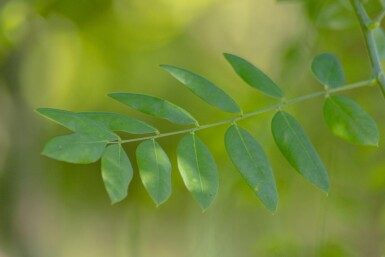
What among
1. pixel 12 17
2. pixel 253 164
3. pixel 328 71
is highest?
pixel 12 17

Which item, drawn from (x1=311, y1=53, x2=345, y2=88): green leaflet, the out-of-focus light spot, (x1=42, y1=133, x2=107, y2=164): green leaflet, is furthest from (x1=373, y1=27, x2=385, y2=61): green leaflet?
the out-of-focus light spot

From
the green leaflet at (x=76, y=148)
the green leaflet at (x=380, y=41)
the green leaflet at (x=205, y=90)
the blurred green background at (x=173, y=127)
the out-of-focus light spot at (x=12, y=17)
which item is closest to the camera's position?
the green leaflet at (x=76, y=148)

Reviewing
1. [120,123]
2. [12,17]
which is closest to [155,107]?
[120,123]

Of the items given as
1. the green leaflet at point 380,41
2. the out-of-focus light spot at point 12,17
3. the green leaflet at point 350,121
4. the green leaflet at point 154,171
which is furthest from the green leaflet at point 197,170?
the out-of-focus light spot at point 12,17

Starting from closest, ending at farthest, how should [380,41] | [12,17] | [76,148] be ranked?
1. [76,148]
2. [380,41]
3. [12,17]

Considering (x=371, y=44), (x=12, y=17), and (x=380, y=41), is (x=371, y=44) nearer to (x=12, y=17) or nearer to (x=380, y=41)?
(x=380, y=41)

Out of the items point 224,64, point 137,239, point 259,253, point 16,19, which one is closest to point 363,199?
point 259,253

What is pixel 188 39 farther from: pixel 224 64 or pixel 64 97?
pixel 64 97

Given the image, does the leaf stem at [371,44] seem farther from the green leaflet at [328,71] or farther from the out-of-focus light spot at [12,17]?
the out-of-focus light spot at [12,17]
